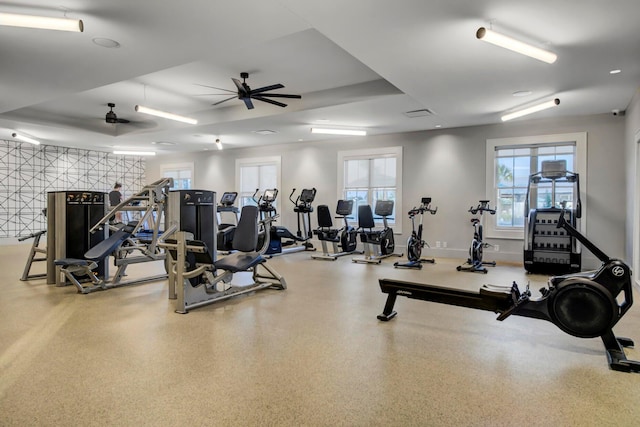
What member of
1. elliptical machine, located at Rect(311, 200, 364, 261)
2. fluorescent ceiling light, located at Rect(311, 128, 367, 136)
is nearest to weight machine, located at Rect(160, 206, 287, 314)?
elliptical machine, located at Rect(311, 200, 364, 261)

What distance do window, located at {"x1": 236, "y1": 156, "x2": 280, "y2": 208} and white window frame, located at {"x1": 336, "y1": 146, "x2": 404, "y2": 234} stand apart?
2018mm

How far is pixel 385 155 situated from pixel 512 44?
5338mm

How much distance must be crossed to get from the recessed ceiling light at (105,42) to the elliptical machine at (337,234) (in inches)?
201

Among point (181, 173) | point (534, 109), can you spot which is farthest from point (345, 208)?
point (181, 173)

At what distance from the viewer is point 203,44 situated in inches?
160

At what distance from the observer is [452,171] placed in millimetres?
8070

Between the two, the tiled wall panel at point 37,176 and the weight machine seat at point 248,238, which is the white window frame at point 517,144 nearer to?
the weight machine seat at point 248,238

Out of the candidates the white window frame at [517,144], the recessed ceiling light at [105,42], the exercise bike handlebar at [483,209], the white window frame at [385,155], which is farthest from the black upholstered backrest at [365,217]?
the recessed ceiling light at [105,42]

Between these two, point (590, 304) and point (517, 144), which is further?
point (517, 144)

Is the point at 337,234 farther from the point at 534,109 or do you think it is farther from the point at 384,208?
the point at 534,109

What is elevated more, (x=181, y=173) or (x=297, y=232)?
(x=181, y=173)

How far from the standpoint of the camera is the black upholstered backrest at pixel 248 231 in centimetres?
470

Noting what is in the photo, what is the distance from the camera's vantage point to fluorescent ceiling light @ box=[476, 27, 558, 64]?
11.2 ft

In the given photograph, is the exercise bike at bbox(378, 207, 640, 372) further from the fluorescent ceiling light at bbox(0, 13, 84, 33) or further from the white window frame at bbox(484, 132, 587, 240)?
the fluorescent ceiling light at bbox(0, 13, 84, 33)
